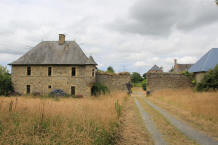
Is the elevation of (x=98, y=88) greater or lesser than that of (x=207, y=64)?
lesser

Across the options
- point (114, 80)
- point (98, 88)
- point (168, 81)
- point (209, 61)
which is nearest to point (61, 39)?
point (98, 88)

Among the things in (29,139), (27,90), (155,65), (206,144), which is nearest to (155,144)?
(206,144)

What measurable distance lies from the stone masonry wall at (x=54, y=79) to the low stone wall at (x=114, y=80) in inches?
53.0

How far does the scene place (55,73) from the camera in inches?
883

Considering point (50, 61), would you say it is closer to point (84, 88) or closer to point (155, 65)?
point (84, 88)

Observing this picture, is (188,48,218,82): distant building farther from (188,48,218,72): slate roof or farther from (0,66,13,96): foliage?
(0,66,13,96): foliage

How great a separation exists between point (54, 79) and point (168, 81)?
53.0 ft

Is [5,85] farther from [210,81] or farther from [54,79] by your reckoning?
[210,81]

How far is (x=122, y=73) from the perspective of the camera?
22.5 metres

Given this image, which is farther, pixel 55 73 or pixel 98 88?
pixel 55 73

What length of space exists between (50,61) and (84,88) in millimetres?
6444

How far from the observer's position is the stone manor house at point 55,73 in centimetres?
2192

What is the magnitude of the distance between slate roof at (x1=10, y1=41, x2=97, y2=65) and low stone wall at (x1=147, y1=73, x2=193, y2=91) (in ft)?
27.9

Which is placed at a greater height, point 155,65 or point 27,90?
point 155,65
